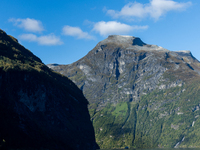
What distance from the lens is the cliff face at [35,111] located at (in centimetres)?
9306

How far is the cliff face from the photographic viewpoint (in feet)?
305

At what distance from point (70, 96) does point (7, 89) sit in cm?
6610

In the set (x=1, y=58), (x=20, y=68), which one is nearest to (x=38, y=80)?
(x=20, y=68)

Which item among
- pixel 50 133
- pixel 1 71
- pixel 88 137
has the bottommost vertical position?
pixel 88 137

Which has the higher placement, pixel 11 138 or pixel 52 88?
pixel 52 88

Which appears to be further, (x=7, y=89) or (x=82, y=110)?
(x=82, y=110)

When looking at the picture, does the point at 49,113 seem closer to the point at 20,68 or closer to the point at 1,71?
the point at 20,68

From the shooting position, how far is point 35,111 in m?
122

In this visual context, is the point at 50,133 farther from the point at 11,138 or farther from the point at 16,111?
the point at 11,138

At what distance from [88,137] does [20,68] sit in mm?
74987

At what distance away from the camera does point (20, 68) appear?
118m

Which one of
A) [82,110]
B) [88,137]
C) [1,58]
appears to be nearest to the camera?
[1,58]

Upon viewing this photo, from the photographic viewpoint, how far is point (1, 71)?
102688 millimetres

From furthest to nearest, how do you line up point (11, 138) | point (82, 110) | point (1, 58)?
point (82, 110) < point (1, 58) < point (11, 138)
